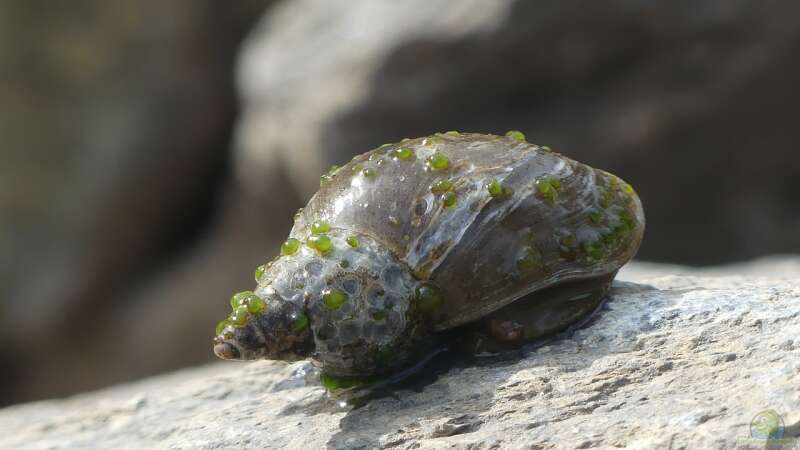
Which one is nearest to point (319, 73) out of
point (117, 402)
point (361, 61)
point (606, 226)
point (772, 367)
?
point (361, 61)

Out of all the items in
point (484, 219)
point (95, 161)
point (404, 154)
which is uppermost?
point (95, 161)

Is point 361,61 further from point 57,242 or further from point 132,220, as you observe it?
point 57,242

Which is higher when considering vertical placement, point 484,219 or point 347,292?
point 484,219

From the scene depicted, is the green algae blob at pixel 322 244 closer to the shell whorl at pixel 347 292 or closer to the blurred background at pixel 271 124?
the shell whorl at pixel 347 292

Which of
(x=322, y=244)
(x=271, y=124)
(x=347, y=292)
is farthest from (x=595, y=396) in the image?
(x=271, y=124)
